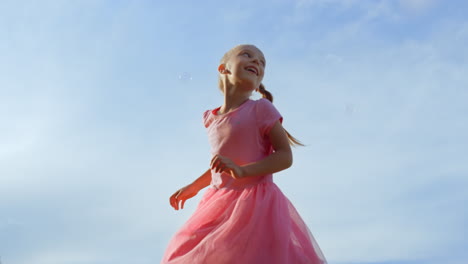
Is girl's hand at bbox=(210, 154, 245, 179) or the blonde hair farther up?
the blonde hair

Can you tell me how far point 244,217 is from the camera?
3.24 metres

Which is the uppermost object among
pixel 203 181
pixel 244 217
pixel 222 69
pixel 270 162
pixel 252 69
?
pixel 222 69

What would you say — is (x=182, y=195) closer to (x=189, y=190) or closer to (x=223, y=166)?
(x=189, y=190)

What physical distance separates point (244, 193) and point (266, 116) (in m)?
0.55

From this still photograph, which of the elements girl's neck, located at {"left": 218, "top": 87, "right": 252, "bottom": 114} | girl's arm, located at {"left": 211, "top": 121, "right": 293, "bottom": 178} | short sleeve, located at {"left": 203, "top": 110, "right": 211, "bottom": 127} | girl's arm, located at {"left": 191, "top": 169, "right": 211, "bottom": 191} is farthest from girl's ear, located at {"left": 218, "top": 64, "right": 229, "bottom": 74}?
girl's arm, located at {"left": 191, "top": 169, "right": 211, "bottom": 191}

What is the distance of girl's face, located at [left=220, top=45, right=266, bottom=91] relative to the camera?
12.4ft

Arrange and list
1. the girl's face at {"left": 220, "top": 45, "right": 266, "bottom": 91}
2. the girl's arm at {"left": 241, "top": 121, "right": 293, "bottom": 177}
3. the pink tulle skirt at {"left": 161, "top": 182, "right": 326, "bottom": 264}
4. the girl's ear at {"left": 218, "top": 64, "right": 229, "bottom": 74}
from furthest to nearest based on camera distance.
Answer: the girl's ear at {"left": 218, "top": 64, "right": 229, "bottom": 74} → the girl's face at {"left": 220, "top": 45, "right": 266, "bottom": 91} → the girl's arm at {"left": 241, "top": 121, "right": 293, "bottom": 177} → the pink tulle skirt at {"left": 161, "top": 182, "right": 326, "bottom": 264}

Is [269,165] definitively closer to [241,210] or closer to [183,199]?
[241,210]

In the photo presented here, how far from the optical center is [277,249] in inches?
123

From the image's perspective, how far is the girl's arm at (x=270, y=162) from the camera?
10.5 feet

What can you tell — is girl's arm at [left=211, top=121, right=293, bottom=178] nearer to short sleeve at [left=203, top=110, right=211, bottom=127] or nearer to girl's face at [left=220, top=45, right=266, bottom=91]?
girl's face at [left=220, top=45, right=266, bottom=91]

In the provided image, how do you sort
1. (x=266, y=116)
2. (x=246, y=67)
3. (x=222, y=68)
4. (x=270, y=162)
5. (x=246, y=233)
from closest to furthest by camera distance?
1. (x=246, y=233)
2. (x=270, y=162)
3. (x=266, y=116)
4. (x=246, y=67)
5. (x=222, y=68)

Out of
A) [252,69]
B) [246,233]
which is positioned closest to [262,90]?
[252,69]

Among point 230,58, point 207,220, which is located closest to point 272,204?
point 207,220
